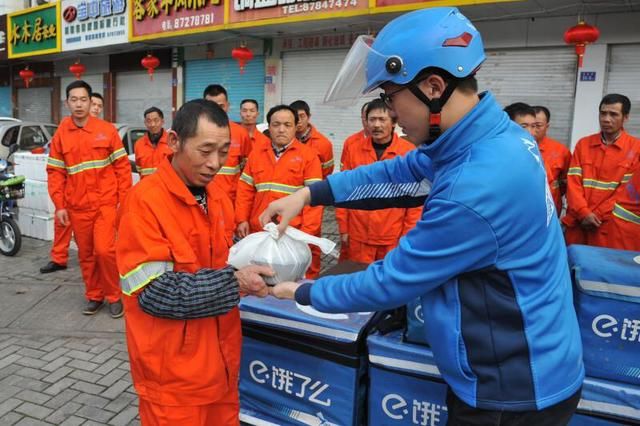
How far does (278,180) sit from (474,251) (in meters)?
3.26

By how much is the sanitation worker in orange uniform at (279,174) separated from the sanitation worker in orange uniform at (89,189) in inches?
42.5

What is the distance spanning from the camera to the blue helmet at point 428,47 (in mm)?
1237

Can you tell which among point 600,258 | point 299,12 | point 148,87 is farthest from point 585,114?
point 148,87

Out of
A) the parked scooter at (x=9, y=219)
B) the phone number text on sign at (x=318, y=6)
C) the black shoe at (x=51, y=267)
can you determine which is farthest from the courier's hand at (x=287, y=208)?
the phone number text on sign at (x=318, y=6)

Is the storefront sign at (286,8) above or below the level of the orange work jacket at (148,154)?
above

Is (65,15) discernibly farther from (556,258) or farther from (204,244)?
(556,258)

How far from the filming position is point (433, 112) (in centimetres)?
129

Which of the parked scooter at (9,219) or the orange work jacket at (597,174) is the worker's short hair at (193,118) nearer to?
the orange work jacket at (597,174)

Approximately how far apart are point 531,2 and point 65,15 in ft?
40.2

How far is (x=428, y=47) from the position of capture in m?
1.24

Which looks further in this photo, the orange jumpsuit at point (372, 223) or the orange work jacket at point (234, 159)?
the orange work jacket at point (234, 159)

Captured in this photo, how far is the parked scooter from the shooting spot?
20.4 feet

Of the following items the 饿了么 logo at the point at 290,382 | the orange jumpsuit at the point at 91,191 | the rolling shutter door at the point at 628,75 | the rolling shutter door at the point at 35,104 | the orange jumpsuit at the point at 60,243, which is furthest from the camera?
the rolling shutter door at the point at 35,104

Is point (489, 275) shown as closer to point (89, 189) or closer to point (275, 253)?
point (275, 253)
